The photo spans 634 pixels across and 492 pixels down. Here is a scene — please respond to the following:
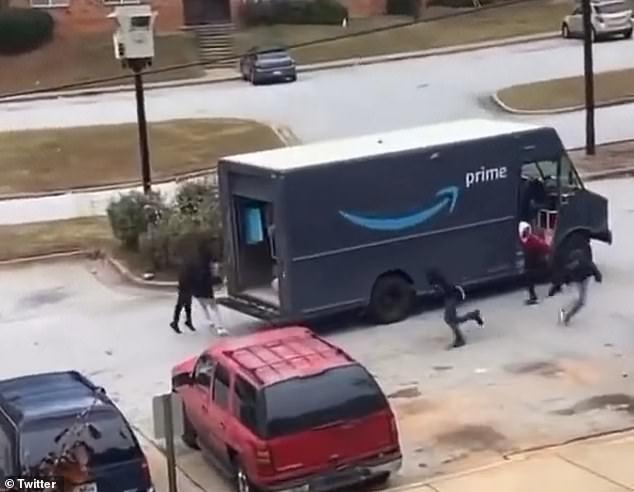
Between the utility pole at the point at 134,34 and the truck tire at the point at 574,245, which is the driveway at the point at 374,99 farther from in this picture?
the truck tire at the point at 574,245

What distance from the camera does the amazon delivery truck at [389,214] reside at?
21031 mm

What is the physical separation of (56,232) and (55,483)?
60.9ft

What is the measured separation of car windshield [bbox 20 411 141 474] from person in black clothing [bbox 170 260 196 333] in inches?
315

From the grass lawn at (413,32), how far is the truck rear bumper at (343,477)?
4392 centimetres

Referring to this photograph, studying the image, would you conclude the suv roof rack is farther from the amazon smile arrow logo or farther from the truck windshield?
the truck windshield

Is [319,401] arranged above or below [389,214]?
below

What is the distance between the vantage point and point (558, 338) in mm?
20359

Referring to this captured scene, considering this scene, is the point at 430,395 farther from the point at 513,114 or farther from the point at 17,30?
the point at 17,30

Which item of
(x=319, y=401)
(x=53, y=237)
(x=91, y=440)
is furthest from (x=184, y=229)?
(x=91, y=440)

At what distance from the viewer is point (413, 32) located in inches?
2435

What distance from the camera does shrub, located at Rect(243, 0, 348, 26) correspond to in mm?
64500

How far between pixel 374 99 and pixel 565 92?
6406 mm

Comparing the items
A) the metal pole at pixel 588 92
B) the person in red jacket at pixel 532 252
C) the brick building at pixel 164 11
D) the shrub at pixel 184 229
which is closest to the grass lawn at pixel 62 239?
the shrub at pixel 184 229

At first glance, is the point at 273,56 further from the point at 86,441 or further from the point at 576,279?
the point at 86,441
